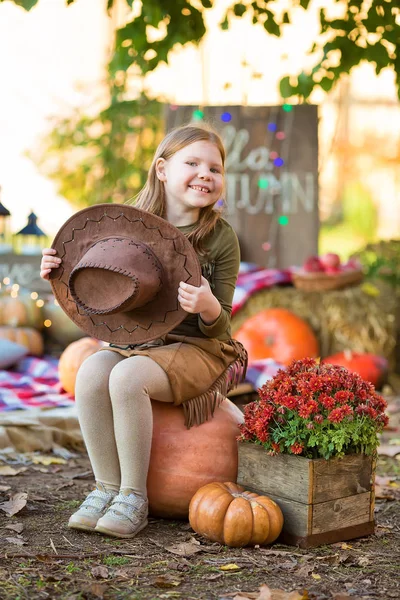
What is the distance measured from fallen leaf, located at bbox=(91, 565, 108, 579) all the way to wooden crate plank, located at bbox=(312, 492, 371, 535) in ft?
2.12

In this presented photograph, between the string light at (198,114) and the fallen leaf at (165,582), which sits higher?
the string light at (198,114)

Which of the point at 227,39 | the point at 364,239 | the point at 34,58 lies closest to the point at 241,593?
the point at 34,58

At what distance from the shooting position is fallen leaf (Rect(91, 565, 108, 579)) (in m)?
2.08

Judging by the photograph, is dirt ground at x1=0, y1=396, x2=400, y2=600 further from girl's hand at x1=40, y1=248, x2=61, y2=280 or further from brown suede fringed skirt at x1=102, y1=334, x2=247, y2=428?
girl's hand at x1=40, y1=248, x2=61, y2=280

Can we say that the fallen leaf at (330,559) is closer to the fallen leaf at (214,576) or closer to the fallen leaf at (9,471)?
the fallen leaf at (214,576)

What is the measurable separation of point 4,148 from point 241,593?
6641 mm

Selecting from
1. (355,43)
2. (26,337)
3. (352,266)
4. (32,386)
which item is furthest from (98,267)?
(352,266)

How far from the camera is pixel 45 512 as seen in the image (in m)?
2.67

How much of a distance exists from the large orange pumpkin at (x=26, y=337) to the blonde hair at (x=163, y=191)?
2.36m

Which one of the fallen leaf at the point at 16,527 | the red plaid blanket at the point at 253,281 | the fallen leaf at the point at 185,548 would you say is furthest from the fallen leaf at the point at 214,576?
the red plaid blanket at the point at 253,281

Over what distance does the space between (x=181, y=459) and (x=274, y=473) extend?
0.32 meters

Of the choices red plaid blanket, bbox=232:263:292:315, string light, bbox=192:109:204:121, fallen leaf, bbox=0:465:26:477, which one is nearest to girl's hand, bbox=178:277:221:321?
fallen leaf, bbox=0:465:26:477

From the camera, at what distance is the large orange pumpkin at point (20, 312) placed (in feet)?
16.7

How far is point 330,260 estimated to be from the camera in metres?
5.57
